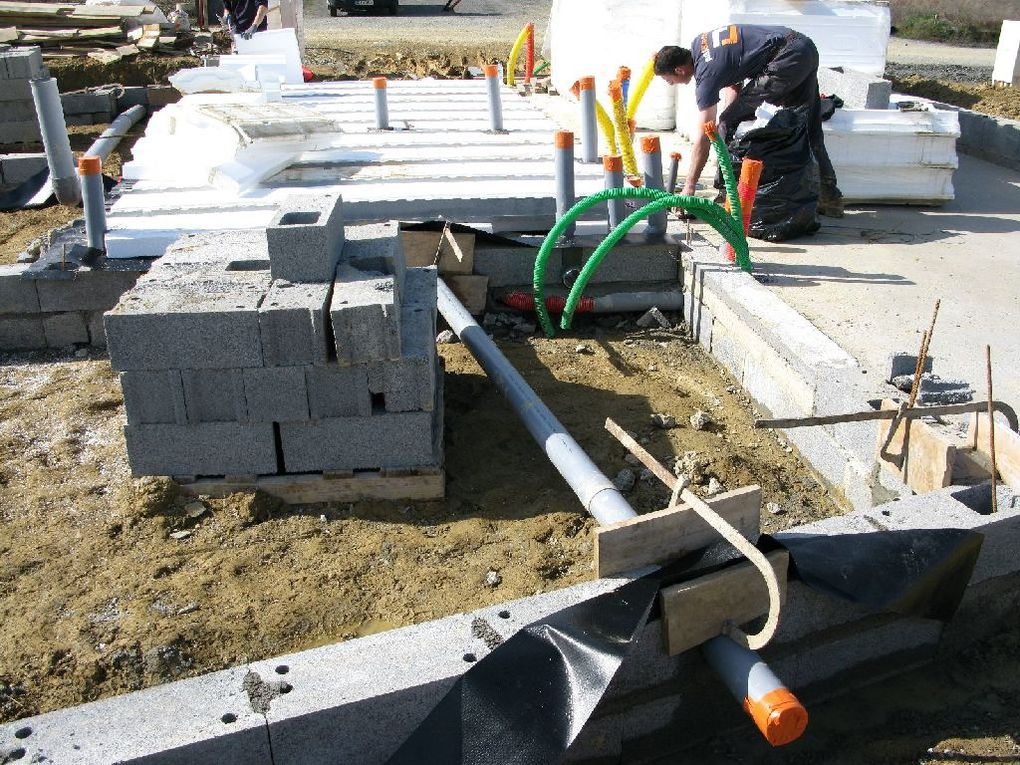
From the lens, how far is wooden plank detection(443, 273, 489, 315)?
681 cm

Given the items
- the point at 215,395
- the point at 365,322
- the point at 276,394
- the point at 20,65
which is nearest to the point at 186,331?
the point at 215,395

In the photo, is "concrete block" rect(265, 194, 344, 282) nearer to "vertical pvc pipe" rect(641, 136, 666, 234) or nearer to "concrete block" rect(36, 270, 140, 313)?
"concrete block" rect(36, 270, 140, 313)

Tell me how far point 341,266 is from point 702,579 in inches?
97.6

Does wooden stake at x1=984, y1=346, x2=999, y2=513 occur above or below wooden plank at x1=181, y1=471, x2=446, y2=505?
above

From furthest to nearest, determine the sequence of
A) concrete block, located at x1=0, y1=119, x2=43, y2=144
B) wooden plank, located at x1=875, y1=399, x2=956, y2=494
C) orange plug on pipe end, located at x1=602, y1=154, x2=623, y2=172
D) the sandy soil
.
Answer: concrete block, located at x1=0, y1=119, x2=43, y2=144, orange plug on pipe end, located at x1=602, y1=154, x2=623, y2=172, wooden plank, located at x1=875, y1=399, x2=956, y2=494, the sandy soil

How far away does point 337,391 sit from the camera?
14.9 ft

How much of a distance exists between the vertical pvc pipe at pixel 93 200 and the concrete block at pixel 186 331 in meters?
2.32

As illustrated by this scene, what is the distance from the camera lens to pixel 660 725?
342 centimetres

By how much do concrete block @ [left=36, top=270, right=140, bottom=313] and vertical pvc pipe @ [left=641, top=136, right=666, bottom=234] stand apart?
12.0 ft

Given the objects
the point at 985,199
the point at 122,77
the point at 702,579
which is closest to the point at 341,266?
the point at 702,579

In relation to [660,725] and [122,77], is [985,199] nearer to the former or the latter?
[660,725]

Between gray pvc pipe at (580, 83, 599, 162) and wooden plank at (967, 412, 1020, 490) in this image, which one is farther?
gray pvc pipe at (580, 83, 599, 162)

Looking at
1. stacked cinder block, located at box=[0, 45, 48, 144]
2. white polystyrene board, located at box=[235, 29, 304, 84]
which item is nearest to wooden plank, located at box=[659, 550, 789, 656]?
white polystyrene board, located at box=[235, 29, 304, 84]

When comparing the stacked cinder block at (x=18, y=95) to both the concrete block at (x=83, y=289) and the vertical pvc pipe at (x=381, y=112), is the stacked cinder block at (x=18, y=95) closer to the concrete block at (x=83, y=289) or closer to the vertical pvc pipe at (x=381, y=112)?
the vertical pvc pipe at (x=381, y=112)
